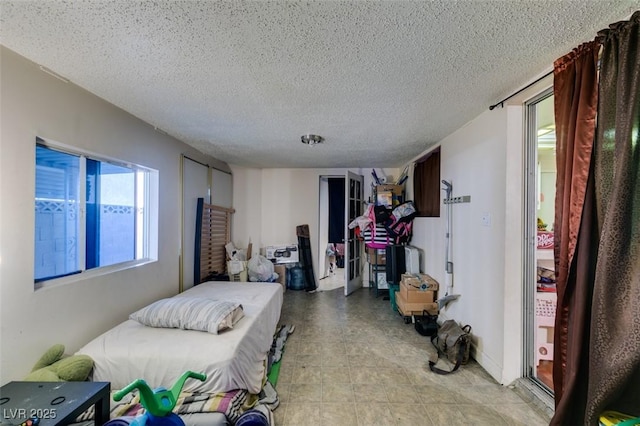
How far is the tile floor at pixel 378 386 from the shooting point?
1.75m

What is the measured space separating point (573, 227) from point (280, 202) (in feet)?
14.6

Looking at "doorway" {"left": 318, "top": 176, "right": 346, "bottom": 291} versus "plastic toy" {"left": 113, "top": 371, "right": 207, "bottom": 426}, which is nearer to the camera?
"plastic toy" {"left": 113, "top": 371, "right": 207, "bottom": 426}

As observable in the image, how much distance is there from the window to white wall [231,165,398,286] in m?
2.46

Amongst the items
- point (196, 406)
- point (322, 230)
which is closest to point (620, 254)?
point (196, 406)

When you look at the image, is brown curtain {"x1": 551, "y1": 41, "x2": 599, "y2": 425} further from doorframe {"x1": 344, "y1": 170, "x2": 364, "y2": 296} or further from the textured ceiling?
doorframe {"x1": 344, "y1": 170, "x2": 364, "y2": 296}

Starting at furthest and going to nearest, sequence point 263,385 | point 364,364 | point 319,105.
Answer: point 364,364 < point 319,105 < point 263,385

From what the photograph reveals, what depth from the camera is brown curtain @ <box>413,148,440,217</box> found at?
3.40 m

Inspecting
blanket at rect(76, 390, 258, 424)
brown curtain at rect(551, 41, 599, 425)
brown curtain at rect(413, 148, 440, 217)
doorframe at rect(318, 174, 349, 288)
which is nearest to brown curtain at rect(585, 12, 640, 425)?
brown curtain at rect(551, 41, 599, 425)

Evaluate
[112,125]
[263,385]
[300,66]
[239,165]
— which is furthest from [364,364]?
[239,165]

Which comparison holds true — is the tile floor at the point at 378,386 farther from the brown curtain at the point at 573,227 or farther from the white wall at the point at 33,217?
the white wall at the point at 33,217

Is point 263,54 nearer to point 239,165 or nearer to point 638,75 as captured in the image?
point 638,75

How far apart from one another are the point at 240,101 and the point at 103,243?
1650 millimetres

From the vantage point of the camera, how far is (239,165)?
16.4 feet

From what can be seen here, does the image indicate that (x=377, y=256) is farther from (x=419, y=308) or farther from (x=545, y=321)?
(x=545, y=321)
